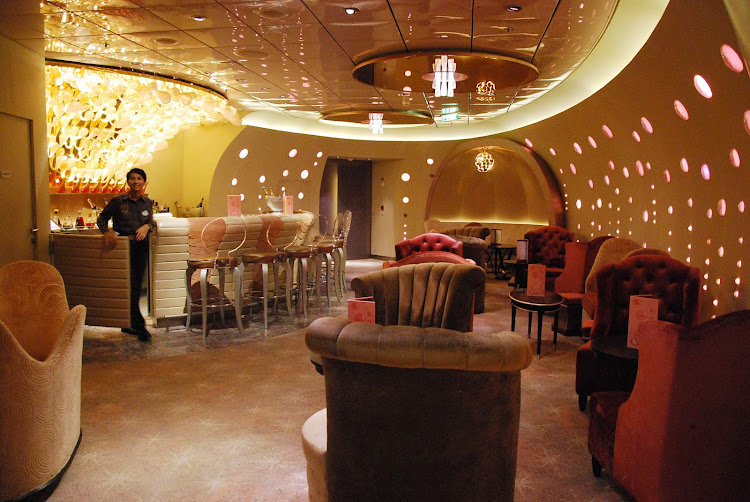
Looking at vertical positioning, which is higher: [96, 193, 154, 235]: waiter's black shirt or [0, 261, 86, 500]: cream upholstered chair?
[96, 193, 154, 235]: waiter's black shirt

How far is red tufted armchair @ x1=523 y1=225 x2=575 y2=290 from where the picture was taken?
926 cm

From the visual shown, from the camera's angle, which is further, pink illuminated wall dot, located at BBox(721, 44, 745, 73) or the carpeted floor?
pink illuminated wall dot, located at BBox(721, 44, 745, 73)

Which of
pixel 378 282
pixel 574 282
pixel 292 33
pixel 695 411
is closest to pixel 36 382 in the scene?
pixel 378 282

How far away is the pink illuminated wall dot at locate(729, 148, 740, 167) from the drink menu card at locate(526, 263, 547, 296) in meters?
2.17

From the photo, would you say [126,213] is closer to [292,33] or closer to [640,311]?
[292,33]

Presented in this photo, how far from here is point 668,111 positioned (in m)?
4.80

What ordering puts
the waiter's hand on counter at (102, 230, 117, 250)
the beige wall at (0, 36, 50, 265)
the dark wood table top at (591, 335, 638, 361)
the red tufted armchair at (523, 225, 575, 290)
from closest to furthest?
1. the dark wood table top at (591, 335, 638, 361)
2. the beige wall at (0, 36, 50, 265)
3. the waiter's hand on counter at (102, 230, 117, 250)
4. the red tufted armchair at (523, 225, 575, 290)

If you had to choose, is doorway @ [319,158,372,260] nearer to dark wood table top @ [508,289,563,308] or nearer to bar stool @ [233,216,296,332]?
bar stool @ [233,216,296,332]

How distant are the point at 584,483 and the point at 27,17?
5.68 m

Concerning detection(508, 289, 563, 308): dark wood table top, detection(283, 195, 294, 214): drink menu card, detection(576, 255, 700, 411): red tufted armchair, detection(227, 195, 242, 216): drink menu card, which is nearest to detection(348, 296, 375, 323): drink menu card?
detection(576, 255, 700, 411): red tufted armchair

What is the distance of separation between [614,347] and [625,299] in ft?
2.19

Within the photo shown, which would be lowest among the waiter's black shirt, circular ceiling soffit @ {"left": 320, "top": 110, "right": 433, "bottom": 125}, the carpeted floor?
the carpeted floor

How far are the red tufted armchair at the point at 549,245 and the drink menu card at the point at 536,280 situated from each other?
351cm

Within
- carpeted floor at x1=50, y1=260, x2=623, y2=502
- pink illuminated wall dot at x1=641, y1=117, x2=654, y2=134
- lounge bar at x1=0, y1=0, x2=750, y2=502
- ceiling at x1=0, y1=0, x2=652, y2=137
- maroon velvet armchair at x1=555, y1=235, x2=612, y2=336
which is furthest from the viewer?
maroon velvet armchair at x1=555, y1=235, x2=612, y2=336
